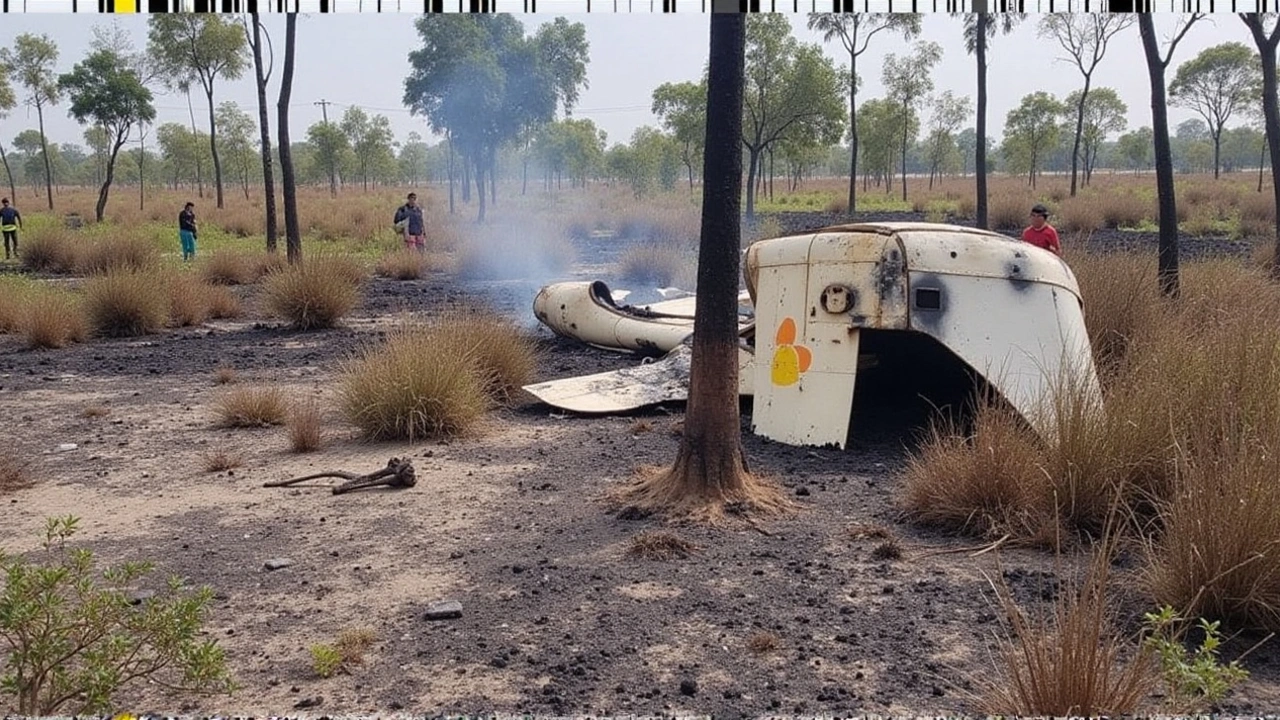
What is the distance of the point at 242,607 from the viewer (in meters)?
4.47

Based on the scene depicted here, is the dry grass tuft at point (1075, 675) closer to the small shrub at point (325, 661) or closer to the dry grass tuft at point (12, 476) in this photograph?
the small shrub at point (325, 661)

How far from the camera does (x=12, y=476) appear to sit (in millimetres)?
6738

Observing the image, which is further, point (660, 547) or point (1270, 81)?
point (1270, 81)

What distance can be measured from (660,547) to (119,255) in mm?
16893

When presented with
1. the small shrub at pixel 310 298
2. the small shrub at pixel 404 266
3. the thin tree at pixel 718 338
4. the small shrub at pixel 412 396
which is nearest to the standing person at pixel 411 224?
the small shrub at pixel 404 266

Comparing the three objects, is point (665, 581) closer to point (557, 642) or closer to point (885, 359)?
point (557, 642)

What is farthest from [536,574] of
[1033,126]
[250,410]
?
[1033,126]

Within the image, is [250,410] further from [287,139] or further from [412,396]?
[287,139]

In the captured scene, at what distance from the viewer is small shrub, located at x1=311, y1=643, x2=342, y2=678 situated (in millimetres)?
3664

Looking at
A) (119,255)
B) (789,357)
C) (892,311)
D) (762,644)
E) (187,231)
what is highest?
(187,231)

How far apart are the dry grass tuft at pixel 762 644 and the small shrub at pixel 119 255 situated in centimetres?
1589

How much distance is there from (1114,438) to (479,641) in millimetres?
3154

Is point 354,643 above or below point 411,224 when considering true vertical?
below

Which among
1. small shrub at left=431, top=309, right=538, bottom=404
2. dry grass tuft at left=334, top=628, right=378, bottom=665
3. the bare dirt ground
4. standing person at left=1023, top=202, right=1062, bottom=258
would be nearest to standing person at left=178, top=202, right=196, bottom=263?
the bare dirt ground
